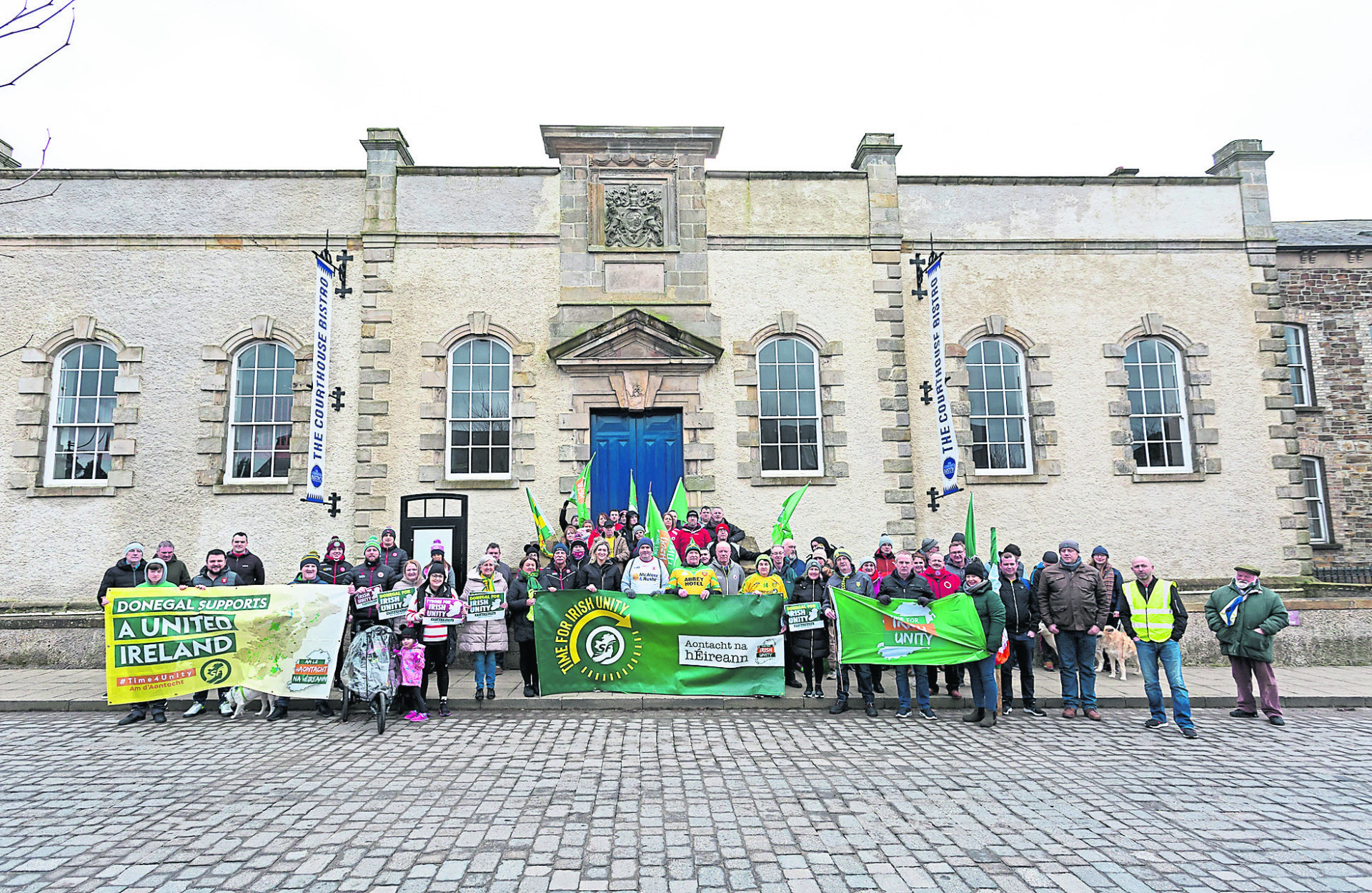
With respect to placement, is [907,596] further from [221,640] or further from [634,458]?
[221,640]

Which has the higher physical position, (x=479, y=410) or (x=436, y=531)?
(x=479, y=410)

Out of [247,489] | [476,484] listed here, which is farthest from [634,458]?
[247,489]

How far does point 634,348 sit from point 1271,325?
11.3 metres

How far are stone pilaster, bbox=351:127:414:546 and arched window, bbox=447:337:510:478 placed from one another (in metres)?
1.04

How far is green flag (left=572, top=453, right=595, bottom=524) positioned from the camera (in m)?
12.1

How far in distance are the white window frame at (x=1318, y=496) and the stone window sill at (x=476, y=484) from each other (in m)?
20.1

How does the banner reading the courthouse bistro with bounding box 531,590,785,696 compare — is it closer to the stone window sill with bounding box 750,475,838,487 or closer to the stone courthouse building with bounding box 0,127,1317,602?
the stone courthouse building with bounding box 0,127,1317,602

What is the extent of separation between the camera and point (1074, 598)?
29.8 feet

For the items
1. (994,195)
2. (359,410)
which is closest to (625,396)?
(359,410)

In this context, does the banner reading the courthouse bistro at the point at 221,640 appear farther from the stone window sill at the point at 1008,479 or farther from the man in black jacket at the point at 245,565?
the stone window sill at the point at 1008,479

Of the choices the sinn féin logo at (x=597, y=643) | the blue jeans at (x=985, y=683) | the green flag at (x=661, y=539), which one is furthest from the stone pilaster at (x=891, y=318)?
the sinn féin logo at (x=597, y=643)

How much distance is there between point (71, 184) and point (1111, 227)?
18.2m

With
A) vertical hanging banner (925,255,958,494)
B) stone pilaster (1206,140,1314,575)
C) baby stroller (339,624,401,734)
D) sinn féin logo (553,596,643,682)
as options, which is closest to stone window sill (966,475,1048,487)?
vertical hanging banner (925,255,958,494)

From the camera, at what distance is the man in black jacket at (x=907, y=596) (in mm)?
9016
